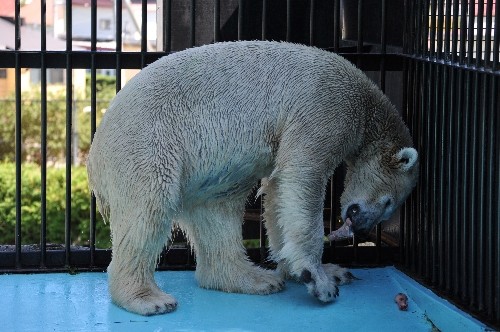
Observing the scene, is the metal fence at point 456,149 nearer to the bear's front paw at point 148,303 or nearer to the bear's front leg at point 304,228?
the bear's front leg at point 304,228

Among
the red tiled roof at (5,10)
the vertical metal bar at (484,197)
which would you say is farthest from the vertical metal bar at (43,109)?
the red tiled roof at (5,10)

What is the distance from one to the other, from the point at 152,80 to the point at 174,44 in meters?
1.81

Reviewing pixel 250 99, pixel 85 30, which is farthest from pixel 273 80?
pixel 85 30

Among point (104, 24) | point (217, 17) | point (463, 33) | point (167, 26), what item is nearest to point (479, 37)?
point (463, 33)

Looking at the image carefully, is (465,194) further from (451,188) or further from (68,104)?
(68,104)

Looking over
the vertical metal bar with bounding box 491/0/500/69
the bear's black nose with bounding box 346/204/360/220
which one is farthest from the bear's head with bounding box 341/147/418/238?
the vertical metal bar with bounding box 491/0/500/69

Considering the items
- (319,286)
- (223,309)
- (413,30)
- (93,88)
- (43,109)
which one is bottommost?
(223,309)

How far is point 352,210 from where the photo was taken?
5.33 m

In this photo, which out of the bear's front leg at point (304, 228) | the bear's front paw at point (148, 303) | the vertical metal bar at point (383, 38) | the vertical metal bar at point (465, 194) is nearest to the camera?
the vertical metal bar at point (465, 194)

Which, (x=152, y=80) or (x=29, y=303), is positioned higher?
(x=152, y=80)

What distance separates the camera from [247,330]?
477 centimetres

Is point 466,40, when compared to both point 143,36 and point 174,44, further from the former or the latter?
point 174,44

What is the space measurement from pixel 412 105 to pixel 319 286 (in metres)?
1.30

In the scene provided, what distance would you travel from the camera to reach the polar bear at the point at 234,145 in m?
4.91
